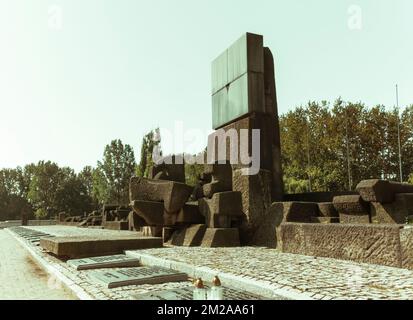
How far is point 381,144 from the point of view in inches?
1446

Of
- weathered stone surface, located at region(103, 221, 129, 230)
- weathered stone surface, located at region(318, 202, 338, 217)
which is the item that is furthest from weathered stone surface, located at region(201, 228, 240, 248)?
weathered stone surface, located at region(103, 221, 129, 230)

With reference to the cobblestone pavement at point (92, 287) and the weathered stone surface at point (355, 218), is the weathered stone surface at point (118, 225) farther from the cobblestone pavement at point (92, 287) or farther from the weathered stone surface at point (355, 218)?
the weathered stone surface at point (355, 218)

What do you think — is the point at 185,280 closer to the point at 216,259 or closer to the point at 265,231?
the point at 216,259

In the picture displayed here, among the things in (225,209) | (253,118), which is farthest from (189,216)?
(253,118)

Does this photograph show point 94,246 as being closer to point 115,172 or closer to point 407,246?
point 407,246

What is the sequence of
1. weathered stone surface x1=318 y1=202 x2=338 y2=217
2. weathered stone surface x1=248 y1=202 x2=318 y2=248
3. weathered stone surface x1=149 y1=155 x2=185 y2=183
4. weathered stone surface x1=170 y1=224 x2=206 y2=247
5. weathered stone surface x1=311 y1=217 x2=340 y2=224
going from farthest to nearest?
weathered stone surface x1=149 y1=155 x2=185 y2=183, weathered stone surface x1=170 y1=224 x2=206 y2=247, weathered stone surface x1=248 y1=202 x2=318 y2=248, weathered stone surface x1=318 y1=202 x2=338 y2=217, weathered stone surface x1=311 y1=217 x2=340 y2=224

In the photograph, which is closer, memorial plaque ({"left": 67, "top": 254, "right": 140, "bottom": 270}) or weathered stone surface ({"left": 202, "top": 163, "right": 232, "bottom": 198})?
memorial plaque ({"left": 67, "top": 254, "right": 140, "bottom": 270})

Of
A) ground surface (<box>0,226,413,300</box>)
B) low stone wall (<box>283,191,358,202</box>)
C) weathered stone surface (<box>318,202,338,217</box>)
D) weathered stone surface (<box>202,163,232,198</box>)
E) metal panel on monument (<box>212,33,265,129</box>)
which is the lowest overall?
ground surface (<box>0,226,413,300</box>)

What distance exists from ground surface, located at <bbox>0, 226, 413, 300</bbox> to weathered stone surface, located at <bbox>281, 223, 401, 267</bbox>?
236mm

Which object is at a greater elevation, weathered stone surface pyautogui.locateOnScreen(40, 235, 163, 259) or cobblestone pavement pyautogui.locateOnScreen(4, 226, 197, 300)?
weathered stone surface pyautogui.locateOnScreen(40, 235, 163, 259)

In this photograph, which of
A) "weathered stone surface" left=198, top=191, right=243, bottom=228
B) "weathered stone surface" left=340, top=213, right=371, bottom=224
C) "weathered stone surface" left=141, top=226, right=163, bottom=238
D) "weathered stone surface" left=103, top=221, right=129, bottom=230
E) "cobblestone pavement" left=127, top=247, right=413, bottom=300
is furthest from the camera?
"weathered stone surface" left=103, top=221, right=129, bottom=230

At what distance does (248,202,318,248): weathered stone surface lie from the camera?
8914 millimetres

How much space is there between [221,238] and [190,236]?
99 cm

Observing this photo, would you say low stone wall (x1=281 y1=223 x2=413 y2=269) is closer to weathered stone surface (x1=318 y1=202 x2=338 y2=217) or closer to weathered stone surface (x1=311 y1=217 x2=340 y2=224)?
weathered stone surface (x1=311 y1=217 x2=340 y2=224)
